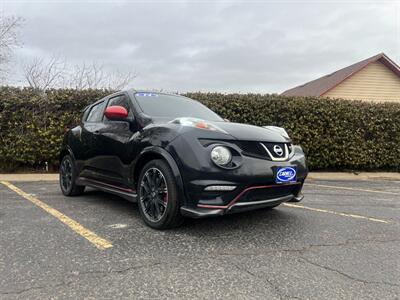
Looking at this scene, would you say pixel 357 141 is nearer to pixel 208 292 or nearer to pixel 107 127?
pixel 107 127

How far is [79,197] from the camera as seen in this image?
19.2 ft

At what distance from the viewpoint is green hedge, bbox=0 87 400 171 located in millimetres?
9172

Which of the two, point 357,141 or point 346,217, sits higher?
point 357,141

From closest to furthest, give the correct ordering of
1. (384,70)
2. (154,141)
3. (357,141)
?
1. (154,141)
2. (357,141)
3. (384,70)

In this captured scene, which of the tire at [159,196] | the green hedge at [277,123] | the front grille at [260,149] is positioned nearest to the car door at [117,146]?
the tire at [159,196]

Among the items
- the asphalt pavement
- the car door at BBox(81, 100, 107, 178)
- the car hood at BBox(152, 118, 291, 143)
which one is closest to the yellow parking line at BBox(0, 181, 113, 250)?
the asphalt pavement

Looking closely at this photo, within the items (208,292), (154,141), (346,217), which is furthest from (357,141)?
(208,292)

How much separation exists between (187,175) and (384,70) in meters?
21.2

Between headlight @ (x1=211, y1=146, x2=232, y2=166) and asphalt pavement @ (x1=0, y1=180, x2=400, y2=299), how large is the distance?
0.78 metres

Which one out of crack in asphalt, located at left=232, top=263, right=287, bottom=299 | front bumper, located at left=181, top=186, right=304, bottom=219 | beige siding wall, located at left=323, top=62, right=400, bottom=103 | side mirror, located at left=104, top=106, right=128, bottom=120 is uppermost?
beige siding wall, located at left=323, top=62, right=400, bottom=103

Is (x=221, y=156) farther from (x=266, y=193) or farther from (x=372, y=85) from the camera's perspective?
(x=372, y=85)

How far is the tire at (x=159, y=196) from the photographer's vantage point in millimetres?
3674

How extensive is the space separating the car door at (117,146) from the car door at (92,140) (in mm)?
96

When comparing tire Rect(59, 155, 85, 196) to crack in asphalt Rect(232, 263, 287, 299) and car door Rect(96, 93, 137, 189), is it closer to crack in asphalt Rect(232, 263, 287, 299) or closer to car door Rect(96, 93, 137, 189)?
car door Rect(96, 93, 137, 189)
